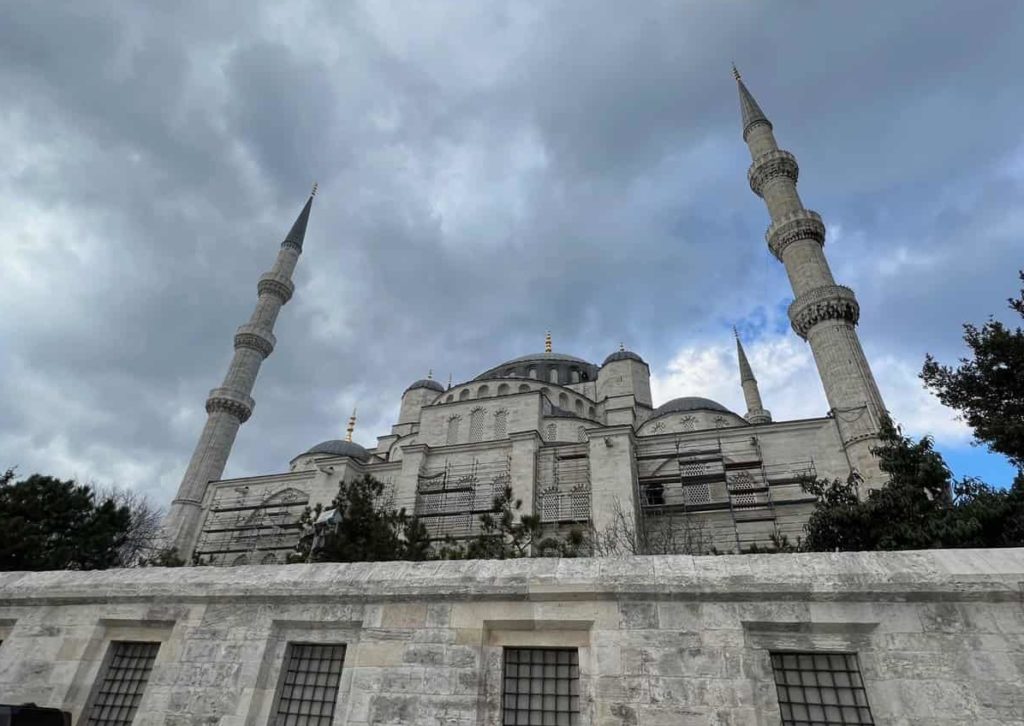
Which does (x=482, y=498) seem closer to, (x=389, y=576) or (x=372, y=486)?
(x=372, y=486)

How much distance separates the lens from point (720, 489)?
1881 centimetres

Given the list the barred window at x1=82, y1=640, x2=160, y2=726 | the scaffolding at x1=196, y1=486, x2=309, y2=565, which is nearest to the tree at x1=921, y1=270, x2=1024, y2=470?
the barred window at x1=82, y1=640, x2=160, y2=726

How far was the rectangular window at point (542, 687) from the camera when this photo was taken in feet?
12.3

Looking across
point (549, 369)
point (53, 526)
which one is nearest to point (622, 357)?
point (549, 369)

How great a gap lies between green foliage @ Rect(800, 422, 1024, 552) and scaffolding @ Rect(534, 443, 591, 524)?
7.89m

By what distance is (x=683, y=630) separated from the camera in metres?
3.70

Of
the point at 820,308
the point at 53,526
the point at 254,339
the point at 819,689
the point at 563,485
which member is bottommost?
the point at 819,689

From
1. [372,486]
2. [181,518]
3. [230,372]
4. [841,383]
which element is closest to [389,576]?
[372,486]

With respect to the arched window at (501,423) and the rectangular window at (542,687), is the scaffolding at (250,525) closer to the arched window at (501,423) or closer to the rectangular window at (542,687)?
the arched window at (501,423)

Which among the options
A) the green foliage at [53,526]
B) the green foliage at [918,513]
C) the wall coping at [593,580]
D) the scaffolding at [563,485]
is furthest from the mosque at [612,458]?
the wall coping at [593,580]

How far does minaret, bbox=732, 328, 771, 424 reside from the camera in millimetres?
30089

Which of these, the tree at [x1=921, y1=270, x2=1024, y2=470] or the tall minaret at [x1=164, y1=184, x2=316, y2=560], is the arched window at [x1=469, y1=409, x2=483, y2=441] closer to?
the tall minaret at [x1=164, y1=184, x2=316, y2=560]

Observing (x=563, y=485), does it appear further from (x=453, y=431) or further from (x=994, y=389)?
(x=994, y=389)

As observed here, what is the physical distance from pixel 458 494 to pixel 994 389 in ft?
50.2
